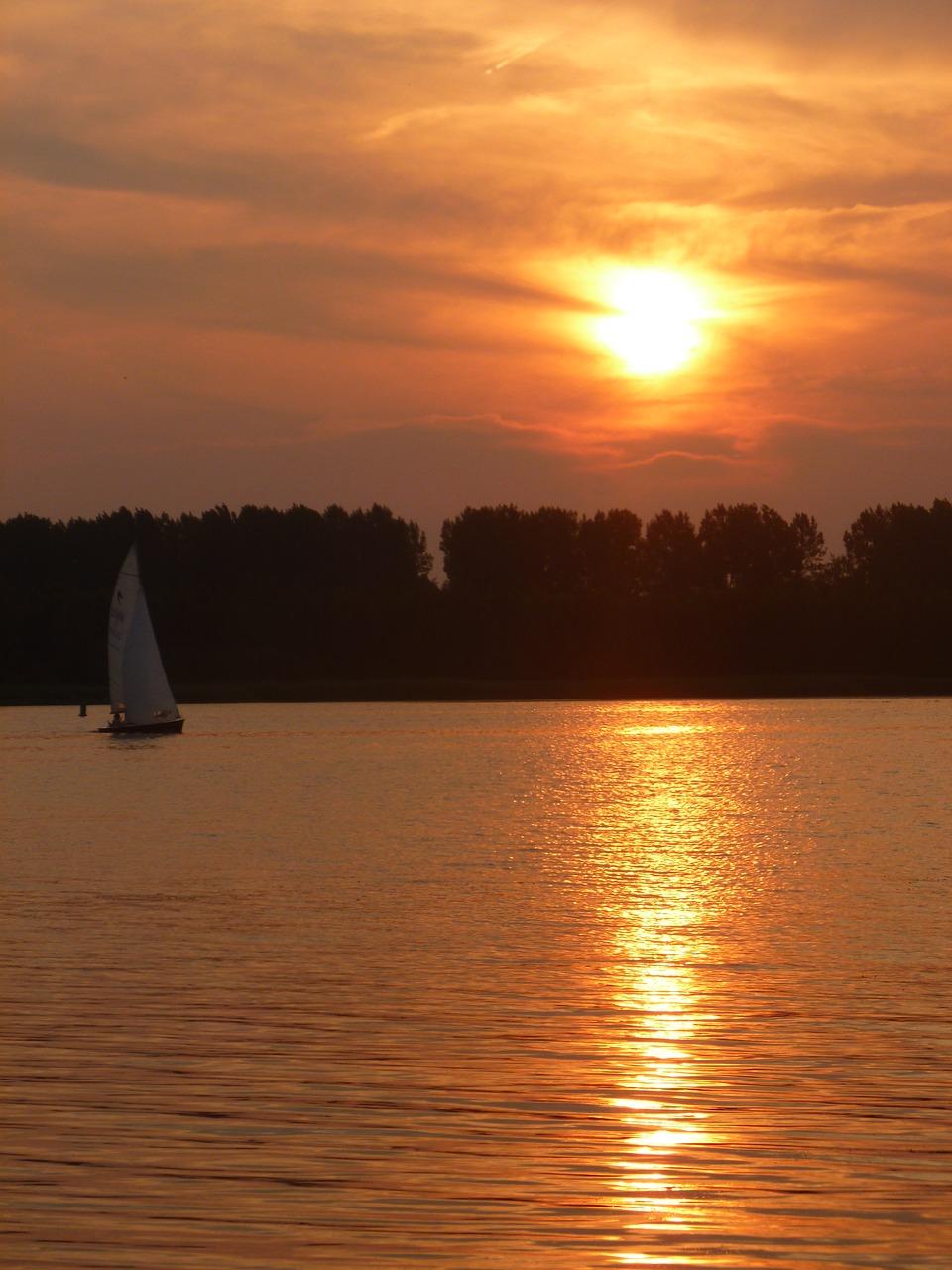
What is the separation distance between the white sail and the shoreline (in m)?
79.6

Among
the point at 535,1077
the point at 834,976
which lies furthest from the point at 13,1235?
the point at 834,976

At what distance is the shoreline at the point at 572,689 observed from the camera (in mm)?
173750

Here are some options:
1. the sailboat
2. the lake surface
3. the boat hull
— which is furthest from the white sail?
the lake surface

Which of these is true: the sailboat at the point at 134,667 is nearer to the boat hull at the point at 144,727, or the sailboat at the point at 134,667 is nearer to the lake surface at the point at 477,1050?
the boat hull at the point at 144,727

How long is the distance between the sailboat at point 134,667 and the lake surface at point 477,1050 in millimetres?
46316

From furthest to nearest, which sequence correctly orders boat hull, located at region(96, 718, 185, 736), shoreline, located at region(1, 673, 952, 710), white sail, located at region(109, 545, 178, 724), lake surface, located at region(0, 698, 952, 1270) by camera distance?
shoreline, located at region(1, 673, 952, 710), boat hull, located at region(96, 718, 185, 736), white sail, located at region(109, 545, 178, 724), lake surface, located at region(0, 698, 952, 1270)

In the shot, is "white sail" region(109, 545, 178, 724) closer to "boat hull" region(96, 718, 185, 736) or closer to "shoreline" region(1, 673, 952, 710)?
"boat hull" region(96, 718, 185, 736)

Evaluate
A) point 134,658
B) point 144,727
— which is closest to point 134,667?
point 134,658

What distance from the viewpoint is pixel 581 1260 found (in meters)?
9.54

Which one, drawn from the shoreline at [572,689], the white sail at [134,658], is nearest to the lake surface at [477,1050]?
the white sail at [134,658]

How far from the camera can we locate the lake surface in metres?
10.2

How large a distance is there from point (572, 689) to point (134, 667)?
95.5 meters

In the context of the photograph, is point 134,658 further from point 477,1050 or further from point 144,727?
point 477,1050

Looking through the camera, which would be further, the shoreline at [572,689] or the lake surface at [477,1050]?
the shoreline at [572,689]
